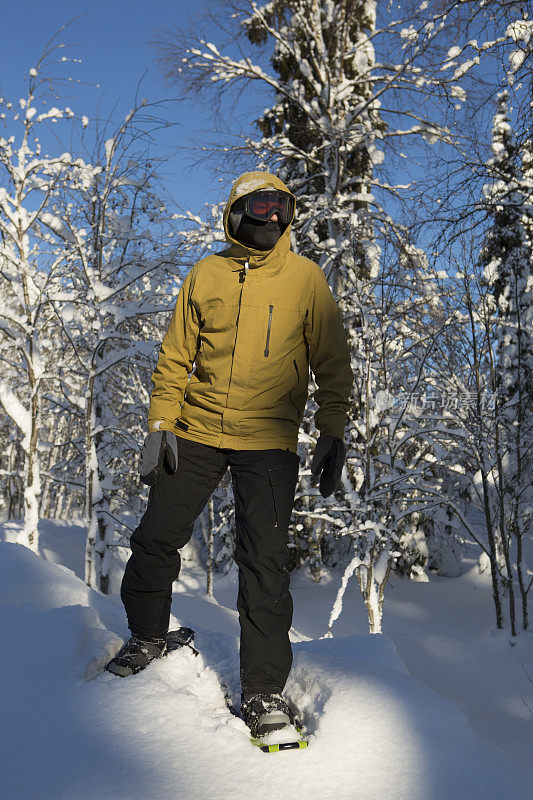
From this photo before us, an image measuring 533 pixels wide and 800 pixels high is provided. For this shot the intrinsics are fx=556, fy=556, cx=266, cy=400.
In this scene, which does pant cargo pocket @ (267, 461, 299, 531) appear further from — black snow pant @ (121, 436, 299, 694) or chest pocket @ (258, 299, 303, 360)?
chest pocket @ (258, 299, 303, 360)

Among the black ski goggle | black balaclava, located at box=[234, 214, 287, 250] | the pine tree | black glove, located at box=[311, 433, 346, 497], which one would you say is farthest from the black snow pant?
the pine tree

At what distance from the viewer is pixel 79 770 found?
4.22 ft

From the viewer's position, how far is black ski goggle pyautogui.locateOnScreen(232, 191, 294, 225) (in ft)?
6.91

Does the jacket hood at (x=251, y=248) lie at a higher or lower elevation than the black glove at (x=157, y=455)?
higher

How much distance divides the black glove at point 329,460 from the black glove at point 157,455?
20.0 inches

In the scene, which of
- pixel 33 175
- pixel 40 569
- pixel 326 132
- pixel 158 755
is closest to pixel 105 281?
pixel 33 175

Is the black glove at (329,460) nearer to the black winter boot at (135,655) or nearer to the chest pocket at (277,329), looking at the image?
the chest pocket at (277,329)

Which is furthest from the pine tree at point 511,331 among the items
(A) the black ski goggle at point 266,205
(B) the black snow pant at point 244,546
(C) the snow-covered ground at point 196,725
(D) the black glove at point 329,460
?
(C) the snow-covered ground at point 196,725

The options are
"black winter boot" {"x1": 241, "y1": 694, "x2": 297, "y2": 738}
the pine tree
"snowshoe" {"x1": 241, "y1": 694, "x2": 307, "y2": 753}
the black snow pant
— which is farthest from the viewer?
the pine tree

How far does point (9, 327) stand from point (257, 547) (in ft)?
18.4

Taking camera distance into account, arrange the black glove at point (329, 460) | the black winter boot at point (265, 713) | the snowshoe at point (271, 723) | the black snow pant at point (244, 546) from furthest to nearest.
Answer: the black glove at point (329, 460)
the black snow pant at point (244, 546)
the black winter boot at point (265, 713)
the snowshoe at point (271, 723)

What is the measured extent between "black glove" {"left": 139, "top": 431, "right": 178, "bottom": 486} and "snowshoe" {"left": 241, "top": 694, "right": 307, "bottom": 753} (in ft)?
2.60

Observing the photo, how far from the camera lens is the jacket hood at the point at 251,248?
6.88 ft

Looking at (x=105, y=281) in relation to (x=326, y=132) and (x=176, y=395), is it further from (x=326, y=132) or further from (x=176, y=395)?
(x=176, y=395)
